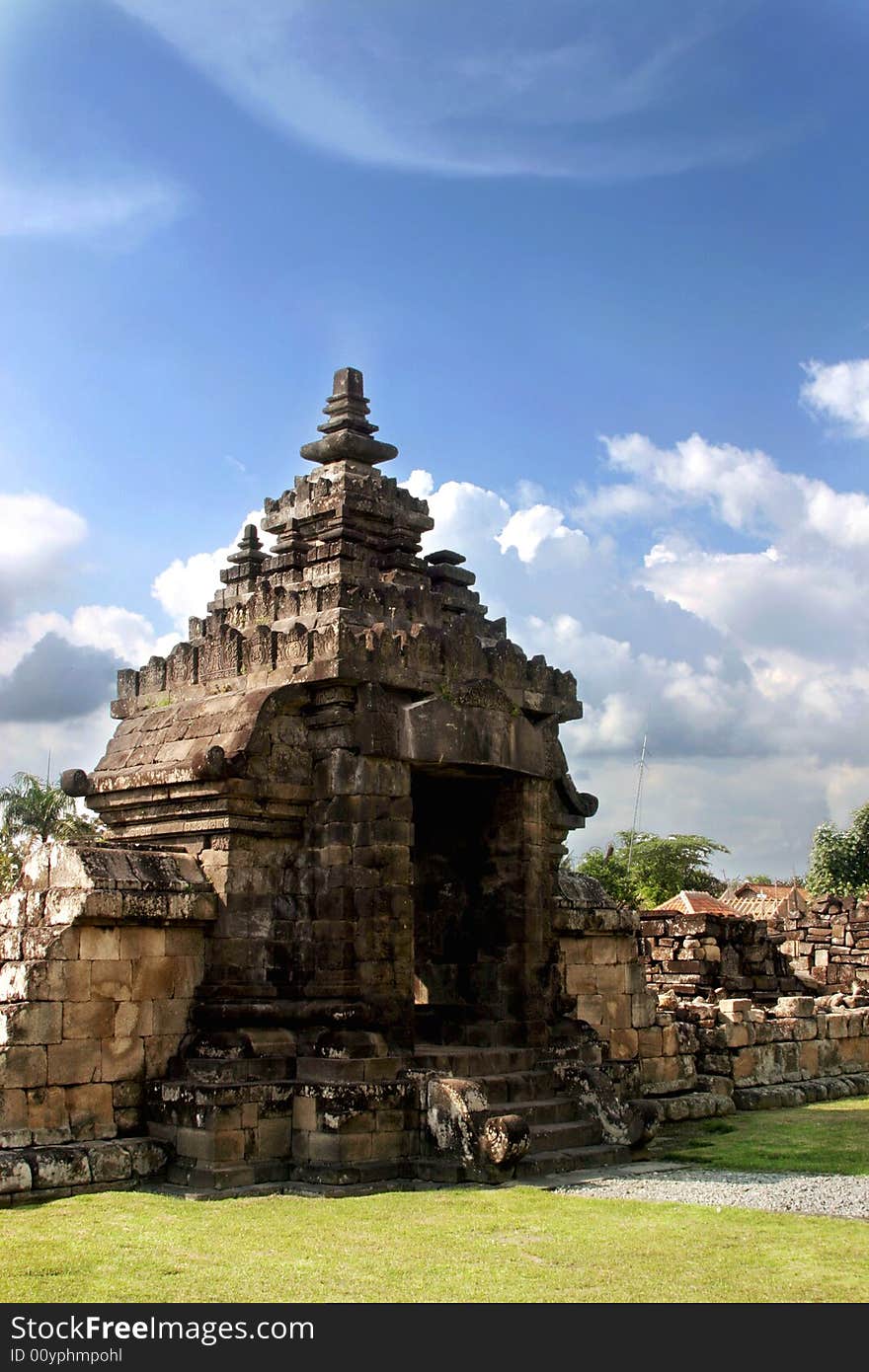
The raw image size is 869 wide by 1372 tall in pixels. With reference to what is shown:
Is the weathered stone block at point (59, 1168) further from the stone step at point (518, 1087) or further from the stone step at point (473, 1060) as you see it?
the stone step at point (518, 1087)

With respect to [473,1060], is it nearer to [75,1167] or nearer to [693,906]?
[75,1167]

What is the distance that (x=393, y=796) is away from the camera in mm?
11438

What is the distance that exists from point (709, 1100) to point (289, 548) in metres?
6.79

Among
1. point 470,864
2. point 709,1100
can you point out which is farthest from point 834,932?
point 470,864

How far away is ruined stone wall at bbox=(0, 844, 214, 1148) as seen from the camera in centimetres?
1002

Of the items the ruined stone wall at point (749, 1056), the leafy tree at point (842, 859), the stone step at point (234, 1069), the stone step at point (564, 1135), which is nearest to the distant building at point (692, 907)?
the ruined stone wall at point (749, 1056)

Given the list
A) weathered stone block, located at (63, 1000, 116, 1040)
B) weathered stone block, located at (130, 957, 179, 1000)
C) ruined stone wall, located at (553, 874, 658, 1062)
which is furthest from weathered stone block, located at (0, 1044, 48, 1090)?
ruined stone wall, located at (553, 874, 658, 1062)

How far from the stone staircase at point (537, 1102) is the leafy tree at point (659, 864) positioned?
3831cm

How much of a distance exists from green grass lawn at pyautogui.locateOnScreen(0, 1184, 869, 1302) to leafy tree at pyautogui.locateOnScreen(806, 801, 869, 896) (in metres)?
44.7

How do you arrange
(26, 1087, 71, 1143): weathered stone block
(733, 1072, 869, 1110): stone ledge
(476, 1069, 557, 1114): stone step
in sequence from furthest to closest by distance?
1. (733, 1072, 869, 1110): stone ledge
2. (476, 1069, 557, 1114): stone step
3. (26, 1087, 71, 1143): weathered stone block

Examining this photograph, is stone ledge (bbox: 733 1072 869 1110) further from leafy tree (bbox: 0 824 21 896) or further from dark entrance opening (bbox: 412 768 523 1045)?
leafy tree (bbox: 0 824 21 896)
